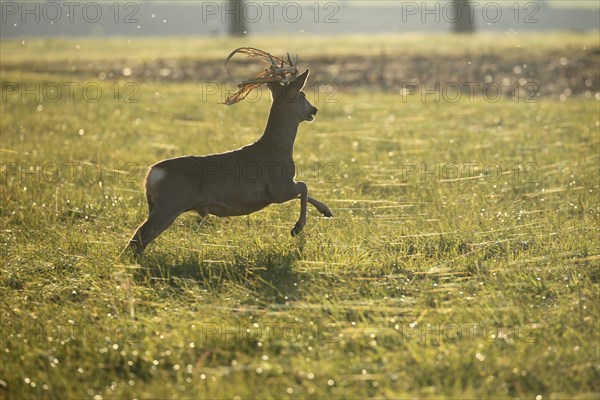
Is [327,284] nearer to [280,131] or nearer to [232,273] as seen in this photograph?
[232,273]

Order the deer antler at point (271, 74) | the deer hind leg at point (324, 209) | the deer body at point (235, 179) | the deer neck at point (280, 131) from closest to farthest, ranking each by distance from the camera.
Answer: the deer body at point (235, 179)
the deer antler at point (271, 74)
the deer neck at point (280, 131)
the deer hind leg at point (324, 209)

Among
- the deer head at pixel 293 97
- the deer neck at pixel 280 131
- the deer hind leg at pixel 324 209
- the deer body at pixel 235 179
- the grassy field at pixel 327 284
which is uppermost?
the deer head at pixel 293 97

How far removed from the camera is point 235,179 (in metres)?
6.66

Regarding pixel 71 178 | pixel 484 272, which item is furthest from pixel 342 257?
pixel 71 178

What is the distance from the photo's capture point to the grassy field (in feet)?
14.6

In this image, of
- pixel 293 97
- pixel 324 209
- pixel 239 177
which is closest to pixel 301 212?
pixel 324 209

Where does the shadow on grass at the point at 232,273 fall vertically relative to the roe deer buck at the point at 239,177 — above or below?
below

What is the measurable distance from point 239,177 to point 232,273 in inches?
35.0

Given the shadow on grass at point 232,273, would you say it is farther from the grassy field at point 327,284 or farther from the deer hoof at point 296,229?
the deer hoof at point 296,229

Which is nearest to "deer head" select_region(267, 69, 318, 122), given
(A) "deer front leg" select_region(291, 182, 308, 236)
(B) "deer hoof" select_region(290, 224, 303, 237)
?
(A) "deer front leg" select_region(291, 182, 308, 236)

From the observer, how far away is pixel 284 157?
7.04 meters

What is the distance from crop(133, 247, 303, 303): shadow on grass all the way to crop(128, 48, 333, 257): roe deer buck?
1.03 feet

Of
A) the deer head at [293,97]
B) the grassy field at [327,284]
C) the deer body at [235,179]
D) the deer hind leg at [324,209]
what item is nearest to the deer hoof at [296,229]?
Answer: the deer body at [235,179]

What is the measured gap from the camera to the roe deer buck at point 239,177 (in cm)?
641
